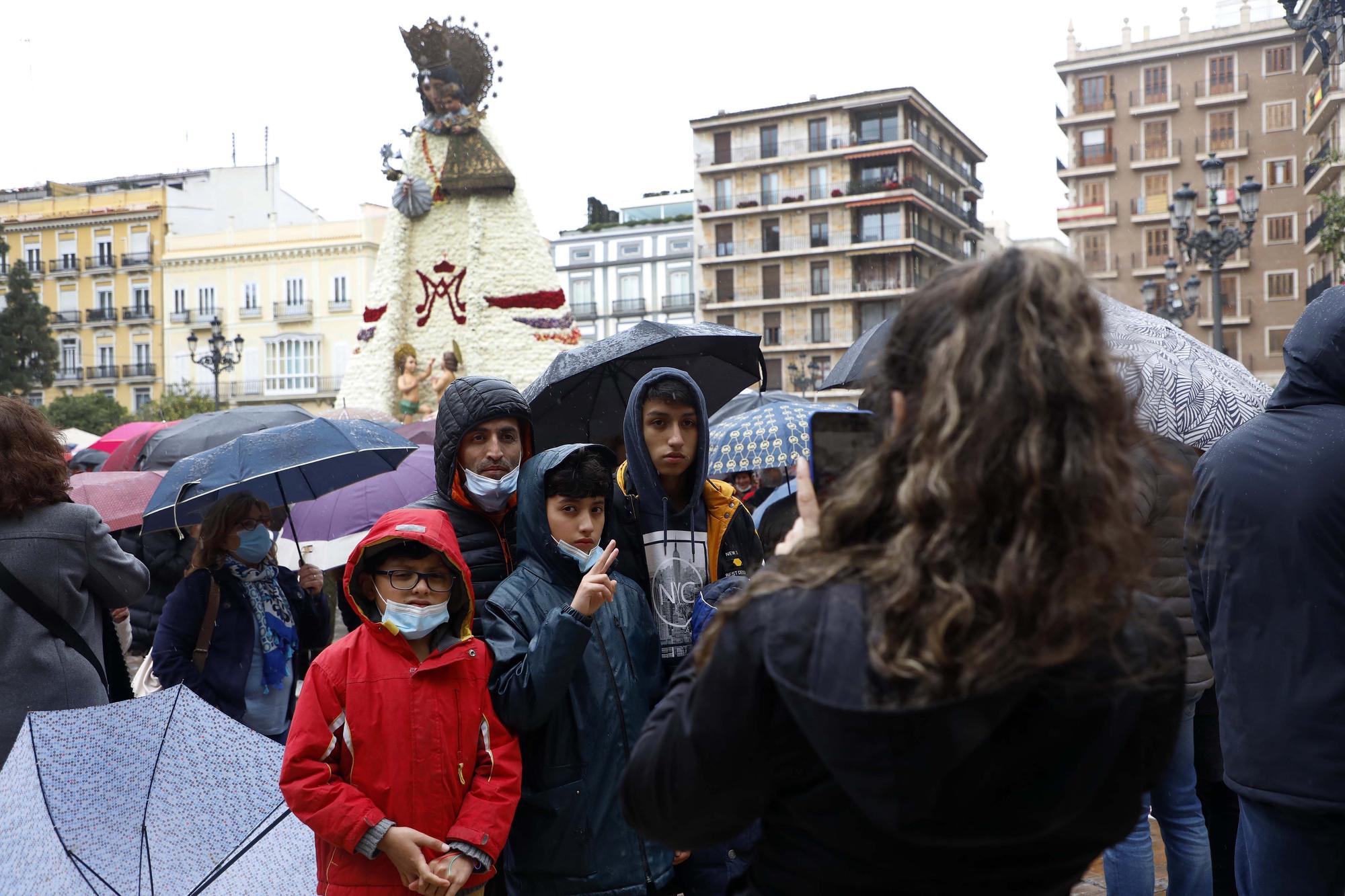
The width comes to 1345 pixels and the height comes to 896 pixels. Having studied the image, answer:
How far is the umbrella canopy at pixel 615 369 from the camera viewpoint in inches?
203

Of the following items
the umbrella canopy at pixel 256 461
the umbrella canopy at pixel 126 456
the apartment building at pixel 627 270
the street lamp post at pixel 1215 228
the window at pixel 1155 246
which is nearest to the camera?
the umbrella canopy at pixel 256 461

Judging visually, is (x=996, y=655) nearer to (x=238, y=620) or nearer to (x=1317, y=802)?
(x=1317, y=802)

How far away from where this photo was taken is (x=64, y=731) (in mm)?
2922

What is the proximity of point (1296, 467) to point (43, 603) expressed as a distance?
11.6ft

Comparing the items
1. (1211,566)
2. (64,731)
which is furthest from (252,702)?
(1211,566)

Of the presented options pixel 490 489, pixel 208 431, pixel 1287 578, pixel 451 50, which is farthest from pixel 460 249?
pixel 1287 578

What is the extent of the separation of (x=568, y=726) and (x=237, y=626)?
209 cm

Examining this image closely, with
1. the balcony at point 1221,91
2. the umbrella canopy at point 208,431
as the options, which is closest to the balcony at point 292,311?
the balcony at point 1221,91

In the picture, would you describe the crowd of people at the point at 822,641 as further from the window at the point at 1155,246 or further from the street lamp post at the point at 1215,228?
the window at the point at 1155,246

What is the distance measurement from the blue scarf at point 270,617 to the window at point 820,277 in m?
57.0

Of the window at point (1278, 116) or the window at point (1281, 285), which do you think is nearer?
the window at point (1281, 285)

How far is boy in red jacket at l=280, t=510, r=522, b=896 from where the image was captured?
276 centimetres

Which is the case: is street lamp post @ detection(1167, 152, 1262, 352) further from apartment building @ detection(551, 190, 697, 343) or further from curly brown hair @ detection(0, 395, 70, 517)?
apartment building @ detection(551, 190, 697, 343)

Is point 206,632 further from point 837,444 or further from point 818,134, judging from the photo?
point 818,134
